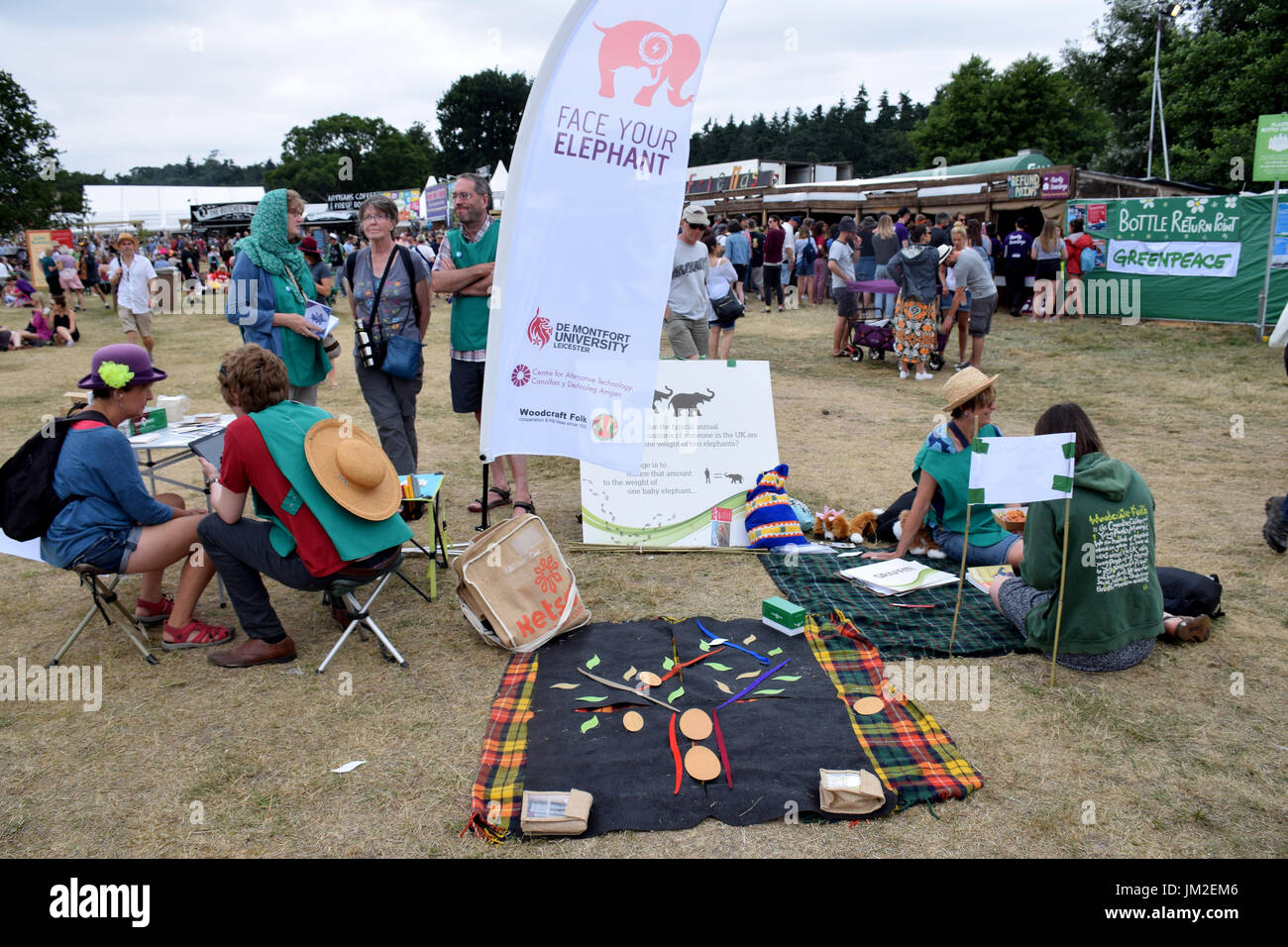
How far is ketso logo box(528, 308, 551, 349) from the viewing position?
381cm

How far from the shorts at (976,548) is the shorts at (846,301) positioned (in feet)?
26.8

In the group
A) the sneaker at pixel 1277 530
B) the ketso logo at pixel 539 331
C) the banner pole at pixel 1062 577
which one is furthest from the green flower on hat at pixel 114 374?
the sneaker at pixel 1277 530

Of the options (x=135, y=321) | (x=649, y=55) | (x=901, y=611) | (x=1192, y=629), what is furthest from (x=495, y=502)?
(x=135, y=321)

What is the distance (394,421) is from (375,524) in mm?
1717

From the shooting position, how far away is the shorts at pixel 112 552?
374 centimetres

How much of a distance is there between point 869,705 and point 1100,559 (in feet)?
3.86

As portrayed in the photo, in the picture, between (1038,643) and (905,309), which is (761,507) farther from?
(905,309)

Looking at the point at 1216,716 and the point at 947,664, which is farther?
the point at 947,664

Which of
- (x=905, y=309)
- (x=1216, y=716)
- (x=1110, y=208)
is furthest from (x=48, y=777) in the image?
(x=1110, y=208)

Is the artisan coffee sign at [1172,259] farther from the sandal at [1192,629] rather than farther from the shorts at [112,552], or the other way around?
the shorts at [112,552]

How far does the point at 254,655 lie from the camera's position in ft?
12.7

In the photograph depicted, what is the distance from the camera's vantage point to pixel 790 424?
8.52m

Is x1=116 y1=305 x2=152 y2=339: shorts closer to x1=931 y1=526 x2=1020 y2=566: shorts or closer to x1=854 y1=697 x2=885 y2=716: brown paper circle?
A: x1=931 y1=526 x2=1020 y2=566: shorts
